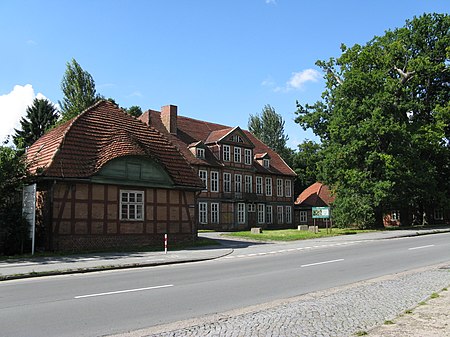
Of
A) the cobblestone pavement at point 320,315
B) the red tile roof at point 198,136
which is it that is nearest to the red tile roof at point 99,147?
the cobblestone pavement at point 320,315

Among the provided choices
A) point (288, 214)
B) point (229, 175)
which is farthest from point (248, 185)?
point (288, 214)

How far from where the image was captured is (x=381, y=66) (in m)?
45.0

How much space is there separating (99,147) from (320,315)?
19.0 m

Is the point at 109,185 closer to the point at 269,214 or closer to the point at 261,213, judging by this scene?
the point at 261,213

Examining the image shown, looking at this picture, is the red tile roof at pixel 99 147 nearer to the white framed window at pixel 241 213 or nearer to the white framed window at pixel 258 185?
the white framed window at pixel 241 213

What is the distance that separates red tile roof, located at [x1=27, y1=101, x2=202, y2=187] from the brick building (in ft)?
0.13

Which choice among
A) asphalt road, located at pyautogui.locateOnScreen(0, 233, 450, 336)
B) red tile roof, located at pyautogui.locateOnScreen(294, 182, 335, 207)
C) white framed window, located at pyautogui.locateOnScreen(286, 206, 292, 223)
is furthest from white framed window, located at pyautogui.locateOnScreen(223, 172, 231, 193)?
asphalt road, located at pyautogui.locateOnScreen(0, 233, 450, 336)

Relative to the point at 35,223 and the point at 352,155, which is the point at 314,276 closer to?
the point at 35,223

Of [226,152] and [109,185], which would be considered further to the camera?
[226,152]

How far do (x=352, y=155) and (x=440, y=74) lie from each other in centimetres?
1493

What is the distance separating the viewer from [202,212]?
45.3 meters

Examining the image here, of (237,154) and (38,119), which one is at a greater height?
(38,119)

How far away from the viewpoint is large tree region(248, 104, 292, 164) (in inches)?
3337

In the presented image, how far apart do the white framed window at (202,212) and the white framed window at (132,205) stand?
66.9ft
